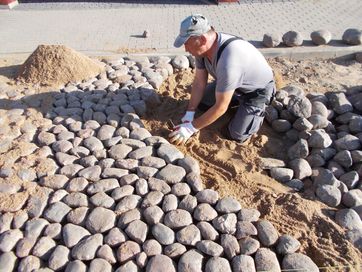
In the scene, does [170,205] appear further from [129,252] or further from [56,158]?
[56,158]

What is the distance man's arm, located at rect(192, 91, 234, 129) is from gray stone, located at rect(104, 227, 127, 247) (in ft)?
3.54

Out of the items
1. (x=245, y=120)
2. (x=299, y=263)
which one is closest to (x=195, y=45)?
(x=245, y=120)

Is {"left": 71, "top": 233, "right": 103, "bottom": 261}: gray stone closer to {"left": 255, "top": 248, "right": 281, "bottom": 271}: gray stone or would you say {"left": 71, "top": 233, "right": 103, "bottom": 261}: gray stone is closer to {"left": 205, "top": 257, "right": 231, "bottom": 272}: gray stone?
{"left": 205, "top": 257, "right": 231, "bottom": 272}: gray stone

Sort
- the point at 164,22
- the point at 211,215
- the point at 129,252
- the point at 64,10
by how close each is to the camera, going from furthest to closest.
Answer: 1. the point at 64,10
2. the point at 164,22
3. the point at 211,215
4. the point at 129,252

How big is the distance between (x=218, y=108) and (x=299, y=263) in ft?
3.94

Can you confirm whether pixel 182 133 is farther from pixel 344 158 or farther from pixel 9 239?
pixel 9 239

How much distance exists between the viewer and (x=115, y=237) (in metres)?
2.28

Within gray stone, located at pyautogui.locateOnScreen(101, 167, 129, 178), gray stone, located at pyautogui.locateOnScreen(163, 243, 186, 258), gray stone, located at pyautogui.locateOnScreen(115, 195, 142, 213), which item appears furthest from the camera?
gray stone, located at pyautogui.locateOnScreen(101, 167, 129, 178)

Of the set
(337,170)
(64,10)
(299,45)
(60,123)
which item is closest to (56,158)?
(60,123)

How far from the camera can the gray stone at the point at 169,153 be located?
2787mm

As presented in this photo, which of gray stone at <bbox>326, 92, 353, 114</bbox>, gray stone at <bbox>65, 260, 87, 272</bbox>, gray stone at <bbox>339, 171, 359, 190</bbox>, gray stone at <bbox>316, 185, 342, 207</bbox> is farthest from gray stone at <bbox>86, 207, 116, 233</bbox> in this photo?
gray stone at <bbox>326, 92, 353, 114</bbox>

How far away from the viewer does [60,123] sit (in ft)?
10.6

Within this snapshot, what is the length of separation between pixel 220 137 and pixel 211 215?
3.31 ft

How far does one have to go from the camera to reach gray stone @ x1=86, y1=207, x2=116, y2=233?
7.65 feet
